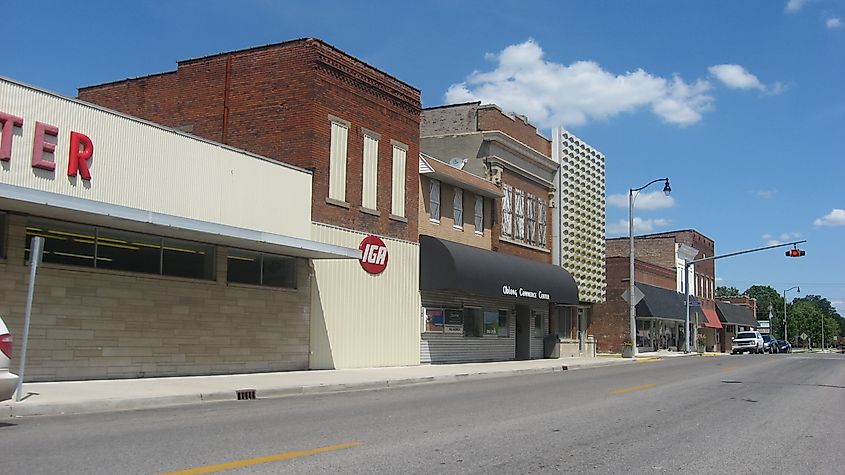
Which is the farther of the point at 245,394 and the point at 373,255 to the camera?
the point at 373,255

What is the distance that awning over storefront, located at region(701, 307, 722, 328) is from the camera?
6462cm

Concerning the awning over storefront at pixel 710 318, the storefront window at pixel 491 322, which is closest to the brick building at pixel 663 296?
the awning over storefront at pixel 710 318

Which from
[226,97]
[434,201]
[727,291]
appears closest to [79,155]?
[226,97]

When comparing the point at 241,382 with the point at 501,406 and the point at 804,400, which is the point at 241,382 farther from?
the point at 804,400

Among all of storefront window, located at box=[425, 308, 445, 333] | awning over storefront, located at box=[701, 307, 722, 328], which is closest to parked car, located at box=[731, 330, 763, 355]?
awning over storefront, located at box=[701, 307, 722, 328]

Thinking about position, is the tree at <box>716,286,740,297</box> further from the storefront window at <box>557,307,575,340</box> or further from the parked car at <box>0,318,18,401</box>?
the parked car at <box>0,318,18,401</box>

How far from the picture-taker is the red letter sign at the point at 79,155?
15.8 m

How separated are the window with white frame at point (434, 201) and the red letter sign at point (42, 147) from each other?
14.3 m

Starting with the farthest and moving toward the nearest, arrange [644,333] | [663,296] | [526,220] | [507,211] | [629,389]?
[663,296] → [644,333] → [526,220] → [507,211] → [629,389]

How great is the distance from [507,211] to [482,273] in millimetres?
5488

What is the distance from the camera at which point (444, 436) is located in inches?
394

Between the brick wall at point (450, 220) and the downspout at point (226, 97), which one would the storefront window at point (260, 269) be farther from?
the brick wall at point (450, 220)

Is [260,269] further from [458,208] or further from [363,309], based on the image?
[458,208]

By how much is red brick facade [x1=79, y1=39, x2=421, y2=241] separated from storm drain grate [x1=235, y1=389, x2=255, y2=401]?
7.08 metres
